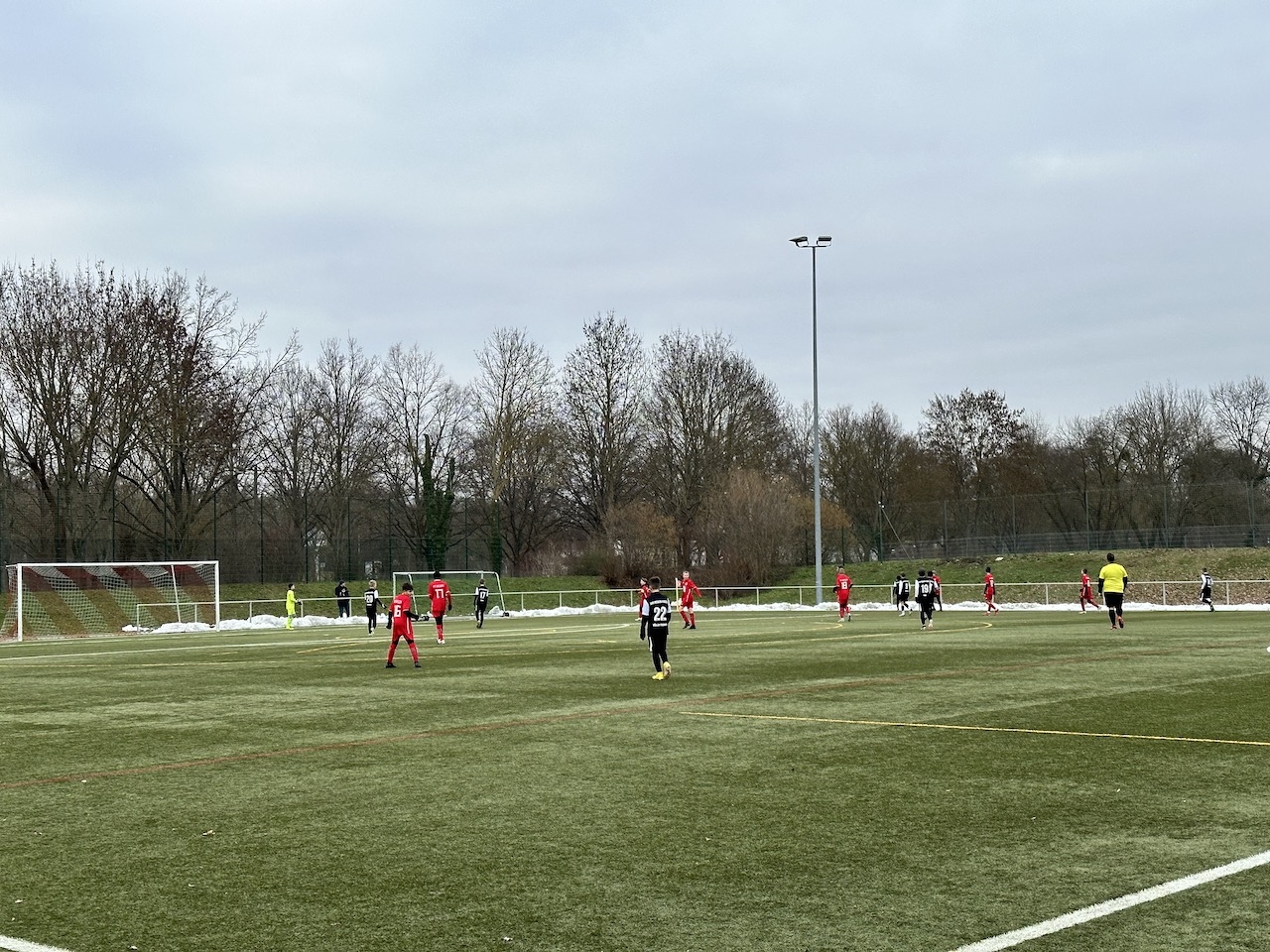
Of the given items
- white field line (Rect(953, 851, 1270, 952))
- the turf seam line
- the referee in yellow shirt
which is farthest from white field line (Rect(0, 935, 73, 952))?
the referee in yellow shirt

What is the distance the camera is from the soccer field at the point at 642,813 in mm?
5914

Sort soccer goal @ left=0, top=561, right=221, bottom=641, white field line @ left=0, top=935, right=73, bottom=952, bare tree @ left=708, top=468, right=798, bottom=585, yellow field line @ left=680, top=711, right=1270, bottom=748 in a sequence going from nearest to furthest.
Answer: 1. white field line @ left=0, top=935, right=73, bottom=952
2. yellow field line @ left=680, top=711, right=1270, bottom=748
3. soccer goal @ left=0, top=561, right=221, bottom=641
4. bare tree @ left=708, top=468, right=798, bottom=585

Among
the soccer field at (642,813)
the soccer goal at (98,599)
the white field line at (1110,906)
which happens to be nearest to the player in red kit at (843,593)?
the soccer goal at (98,599)

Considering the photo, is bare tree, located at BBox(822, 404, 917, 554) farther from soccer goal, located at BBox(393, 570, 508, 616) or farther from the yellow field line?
the yellow field line

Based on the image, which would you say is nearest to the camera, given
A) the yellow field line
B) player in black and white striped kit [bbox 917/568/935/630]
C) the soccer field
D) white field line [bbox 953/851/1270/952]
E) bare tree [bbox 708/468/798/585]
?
white field line [bbox 953/851/1270/952]

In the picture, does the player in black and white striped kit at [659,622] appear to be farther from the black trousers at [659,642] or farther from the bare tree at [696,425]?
the bare tree at [696,425]

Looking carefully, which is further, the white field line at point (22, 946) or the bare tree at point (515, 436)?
the bare tree at point (515, 436)

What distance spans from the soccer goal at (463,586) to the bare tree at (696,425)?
649 inches

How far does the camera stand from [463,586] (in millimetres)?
61406

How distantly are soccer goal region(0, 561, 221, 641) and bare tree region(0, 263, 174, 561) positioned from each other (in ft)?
24.1

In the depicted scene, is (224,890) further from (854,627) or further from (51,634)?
(51,634)

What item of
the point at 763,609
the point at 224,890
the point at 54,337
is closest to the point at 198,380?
the point at 54,337

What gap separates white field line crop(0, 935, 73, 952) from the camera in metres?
5.60

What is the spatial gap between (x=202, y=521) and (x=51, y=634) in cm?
1825
